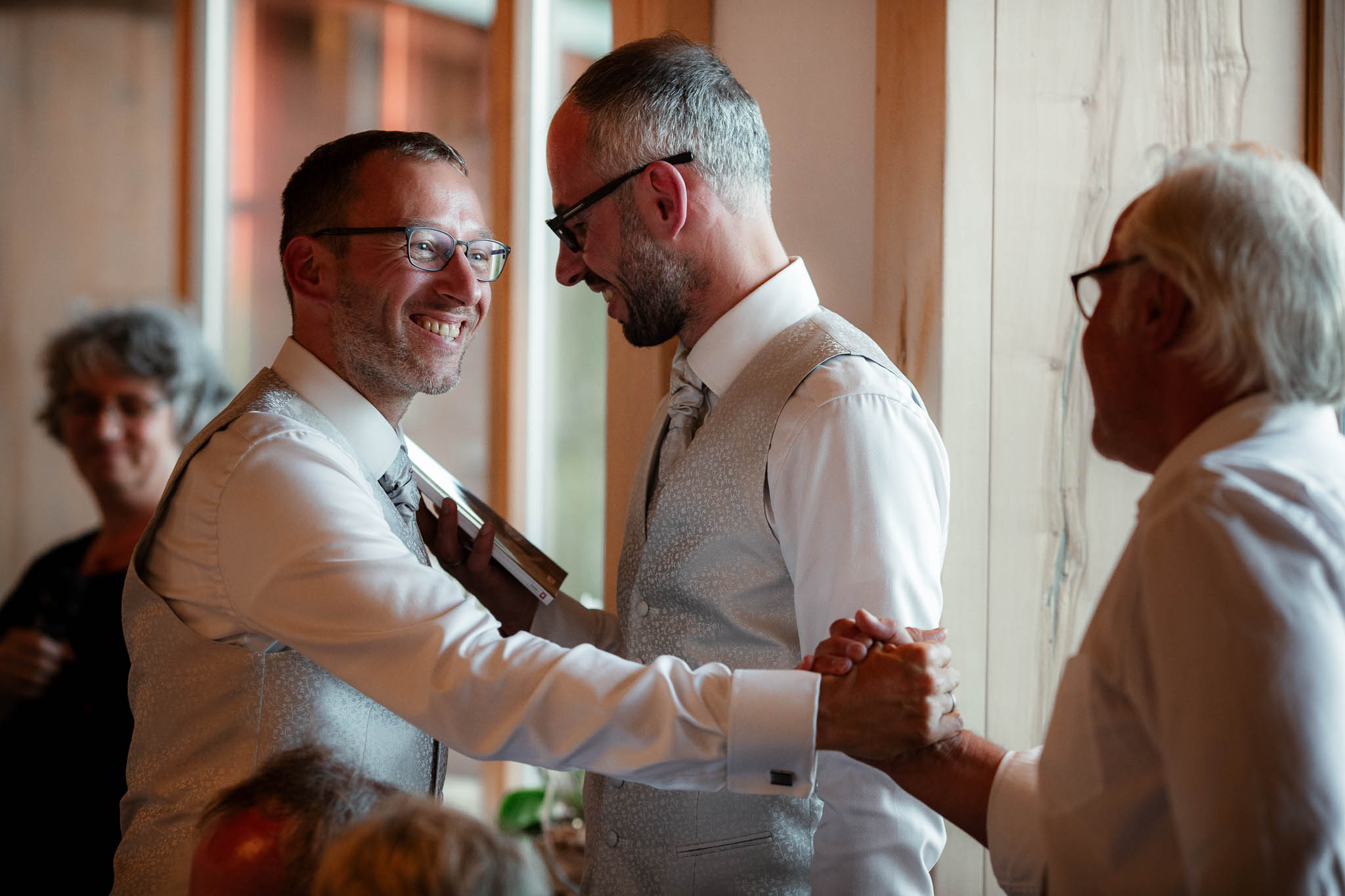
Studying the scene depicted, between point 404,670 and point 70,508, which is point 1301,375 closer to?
point 404,670

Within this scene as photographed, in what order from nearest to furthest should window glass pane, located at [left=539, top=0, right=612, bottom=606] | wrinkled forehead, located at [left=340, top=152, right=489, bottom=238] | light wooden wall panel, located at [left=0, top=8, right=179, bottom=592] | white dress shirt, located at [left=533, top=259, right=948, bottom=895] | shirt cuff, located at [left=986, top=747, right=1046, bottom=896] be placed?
shirt cuff, located at [left=986, top=747, right=1046, bottom=896] < white dress shirt, located at [left=533, top=259, right=948, bottom=895] < wrinkled forehead, located at [left=340, top=152, right=489, bottom=238] < window glass pane, located at [left=539, top=0, right=612, bottom=606] < light wooden wall panel, located at [left=0, top=8, right=179, bottom=592]

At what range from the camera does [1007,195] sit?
1.81m

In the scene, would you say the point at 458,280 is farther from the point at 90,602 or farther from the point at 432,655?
the point at 90,602

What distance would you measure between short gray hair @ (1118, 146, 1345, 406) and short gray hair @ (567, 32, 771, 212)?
0.75 metres

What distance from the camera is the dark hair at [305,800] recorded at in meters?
0.97

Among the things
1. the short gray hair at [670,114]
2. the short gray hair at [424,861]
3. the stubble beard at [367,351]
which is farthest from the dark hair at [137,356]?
the short gray hair at [424,861]

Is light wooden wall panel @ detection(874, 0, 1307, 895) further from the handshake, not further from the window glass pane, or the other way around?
the window glass pane

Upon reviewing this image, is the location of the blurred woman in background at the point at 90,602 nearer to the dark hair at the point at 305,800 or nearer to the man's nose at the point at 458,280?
the man's nose at the point at 458,280

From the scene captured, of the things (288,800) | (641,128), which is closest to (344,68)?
(641,128)

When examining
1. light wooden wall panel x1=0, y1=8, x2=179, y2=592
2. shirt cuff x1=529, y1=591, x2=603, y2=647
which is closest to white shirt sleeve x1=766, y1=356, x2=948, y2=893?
shirt cuff x1=529, y1=591, x2=603, y2=647

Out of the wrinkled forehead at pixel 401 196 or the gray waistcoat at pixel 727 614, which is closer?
the gray waistcoat at pixel 727 614

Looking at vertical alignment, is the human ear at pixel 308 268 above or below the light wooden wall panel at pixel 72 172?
below

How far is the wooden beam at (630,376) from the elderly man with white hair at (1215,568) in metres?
1.07

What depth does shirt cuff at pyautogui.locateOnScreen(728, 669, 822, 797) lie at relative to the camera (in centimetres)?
128
